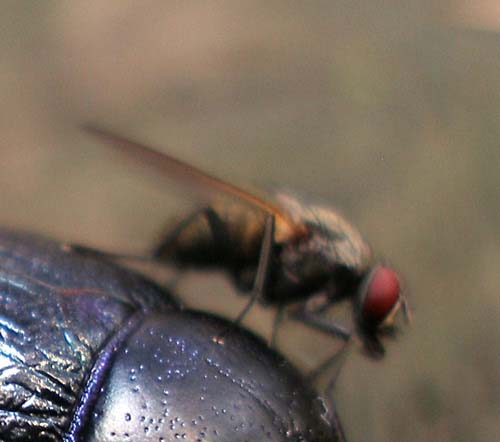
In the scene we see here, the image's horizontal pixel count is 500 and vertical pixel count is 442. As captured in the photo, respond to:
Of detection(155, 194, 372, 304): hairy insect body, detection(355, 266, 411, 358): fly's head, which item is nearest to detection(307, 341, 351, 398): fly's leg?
detection(355, 266, 411, 358): fly's head

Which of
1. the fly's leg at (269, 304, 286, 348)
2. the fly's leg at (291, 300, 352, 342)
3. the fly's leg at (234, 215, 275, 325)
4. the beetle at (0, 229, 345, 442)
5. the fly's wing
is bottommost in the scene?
the fly's leg at (269, 304, 286, 348)

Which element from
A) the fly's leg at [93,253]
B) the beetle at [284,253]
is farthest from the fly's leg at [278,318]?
the fly's leg at [93,253]

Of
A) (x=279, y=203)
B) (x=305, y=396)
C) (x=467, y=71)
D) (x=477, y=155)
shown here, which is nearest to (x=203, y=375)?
(x=305, y=396)

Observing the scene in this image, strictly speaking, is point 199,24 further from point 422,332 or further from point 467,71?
point 422,332

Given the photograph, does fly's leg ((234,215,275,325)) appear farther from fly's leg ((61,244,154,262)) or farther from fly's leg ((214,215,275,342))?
fly's leg ((61,244,154,262))

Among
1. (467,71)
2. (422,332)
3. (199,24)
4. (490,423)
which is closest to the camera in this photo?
(490,423)

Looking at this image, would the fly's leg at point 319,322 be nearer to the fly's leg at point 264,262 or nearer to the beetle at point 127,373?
the fly's leg at point 264,262
